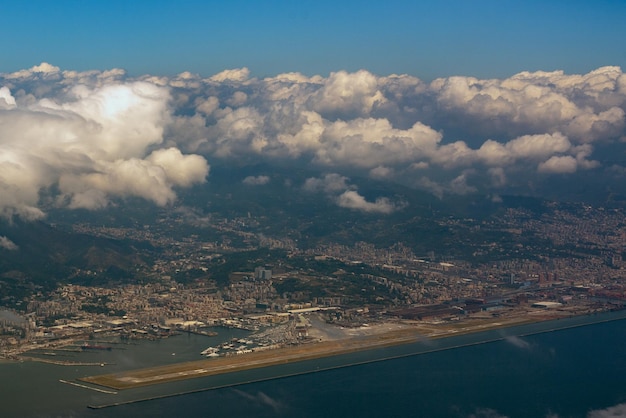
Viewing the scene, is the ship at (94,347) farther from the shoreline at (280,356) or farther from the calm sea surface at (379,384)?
the shoreline at (280,356)

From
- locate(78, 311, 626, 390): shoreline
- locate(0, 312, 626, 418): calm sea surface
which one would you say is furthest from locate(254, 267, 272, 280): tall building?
locate(0, 312, 626, 418): calm sea surface

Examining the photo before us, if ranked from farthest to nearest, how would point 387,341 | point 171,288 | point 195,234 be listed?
point 195,234 < point 171,288 < point 387,341

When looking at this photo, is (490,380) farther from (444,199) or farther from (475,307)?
(444,199)

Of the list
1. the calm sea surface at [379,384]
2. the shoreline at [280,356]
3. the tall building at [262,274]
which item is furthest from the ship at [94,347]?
A: the tall building at [262,274]

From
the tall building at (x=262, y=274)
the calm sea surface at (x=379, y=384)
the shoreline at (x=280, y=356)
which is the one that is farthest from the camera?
the tall building at (x=262, y=274)

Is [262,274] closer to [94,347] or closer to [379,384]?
[94,347]

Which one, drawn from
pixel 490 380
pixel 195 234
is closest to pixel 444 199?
pixel 195 234

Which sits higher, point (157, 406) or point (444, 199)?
point (444, 199)

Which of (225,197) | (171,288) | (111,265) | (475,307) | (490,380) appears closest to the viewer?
(490,380)
